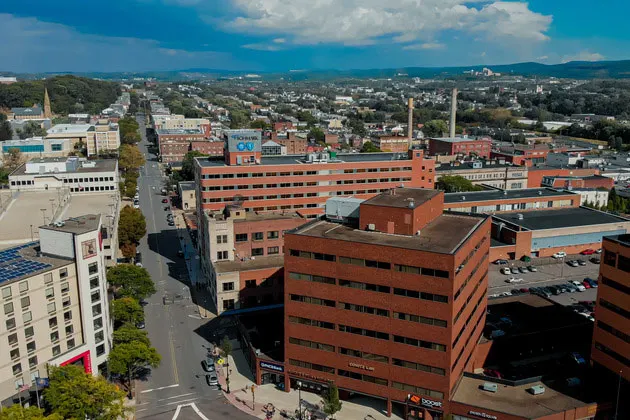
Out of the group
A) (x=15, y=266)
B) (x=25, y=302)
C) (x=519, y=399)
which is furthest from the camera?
(x=15, y=266)

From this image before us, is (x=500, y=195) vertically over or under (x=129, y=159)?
under

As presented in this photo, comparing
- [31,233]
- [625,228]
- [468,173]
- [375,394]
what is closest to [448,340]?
[375,394]

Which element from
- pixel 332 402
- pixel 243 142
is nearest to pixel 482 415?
pixel 332 402

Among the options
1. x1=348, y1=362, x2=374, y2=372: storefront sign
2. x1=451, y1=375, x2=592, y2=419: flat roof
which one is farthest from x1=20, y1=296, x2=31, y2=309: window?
x1=451, y1=375, x2=592, y2=419: flat roof

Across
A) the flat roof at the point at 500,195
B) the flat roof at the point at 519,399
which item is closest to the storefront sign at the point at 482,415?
the flat roof at the point at 519,399

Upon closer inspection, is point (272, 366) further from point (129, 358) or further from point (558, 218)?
point (558, 218)

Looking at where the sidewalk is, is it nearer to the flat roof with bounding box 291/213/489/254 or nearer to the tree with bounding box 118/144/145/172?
the flat roof with bounding box 291/213/489/254
